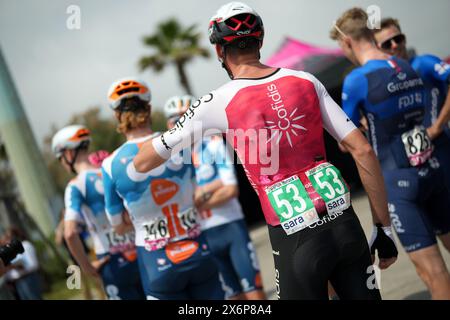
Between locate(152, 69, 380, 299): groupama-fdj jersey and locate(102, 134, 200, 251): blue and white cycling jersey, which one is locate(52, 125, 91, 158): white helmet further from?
locate(152, 69, 380, 299): groupama-fdj jersey

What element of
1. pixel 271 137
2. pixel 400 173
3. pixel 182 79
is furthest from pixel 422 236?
pixel 182 79

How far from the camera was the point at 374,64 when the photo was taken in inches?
168

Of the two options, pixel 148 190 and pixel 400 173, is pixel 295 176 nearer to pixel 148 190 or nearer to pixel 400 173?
pixel 148 190

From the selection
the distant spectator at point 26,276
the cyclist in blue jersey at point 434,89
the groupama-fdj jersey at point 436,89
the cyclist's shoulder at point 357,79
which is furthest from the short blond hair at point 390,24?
the distant spectator at point 26,276

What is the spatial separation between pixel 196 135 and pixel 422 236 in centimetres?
209

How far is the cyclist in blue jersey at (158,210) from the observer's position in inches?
160

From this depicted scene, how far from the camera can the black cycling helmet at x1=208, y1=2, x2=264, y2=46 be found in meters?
2.94

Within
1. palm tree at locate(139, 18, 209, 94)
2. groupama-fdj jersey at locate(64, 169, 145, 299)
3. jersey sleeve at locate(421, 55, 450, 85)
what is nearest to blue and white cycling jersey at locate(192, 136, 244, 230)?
groupama-fdj jersey at locate(64, 169, 145, 299)

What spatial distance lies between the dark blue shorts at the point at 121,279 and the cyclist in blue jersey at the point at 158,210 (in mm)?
997

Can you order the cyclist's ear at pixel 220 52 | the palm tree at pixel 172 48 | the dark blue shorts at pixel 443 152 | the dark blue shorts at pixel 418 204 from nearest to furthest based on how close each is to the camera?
the cyclist's ear at pixel 220 52 < the dark blue shorts at pixel 418 204 < the dark blue shorts at pixel 443 152 < the palm tree at pixel 172 48

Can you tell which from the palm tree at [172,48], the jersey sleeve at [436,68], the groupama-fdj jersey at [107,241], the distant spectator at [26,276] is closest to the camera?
the jersey sleeve at [436,68]

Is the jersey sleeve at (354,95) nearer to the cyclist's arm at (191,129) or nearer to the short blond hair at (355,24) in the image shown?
the short blond hair at (355,24)

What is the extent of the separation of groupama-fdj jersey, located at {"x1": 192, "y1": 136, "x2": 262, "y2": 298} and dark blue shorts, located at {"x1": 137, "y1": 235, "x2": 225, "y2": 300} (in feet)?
5.35

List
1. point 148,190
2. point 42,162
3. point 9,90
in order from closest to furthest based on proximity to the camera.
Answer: point 148,190, point 9,90, point 42,162
